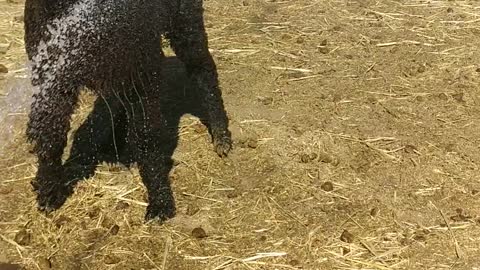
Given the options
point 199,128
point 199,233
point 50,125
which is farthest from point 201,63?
point 50,125

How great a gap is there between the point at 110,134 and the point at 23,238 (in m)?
1.11

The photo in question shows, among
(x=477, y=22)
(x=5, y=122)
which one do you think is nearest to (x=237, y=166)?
(x=5, y=122)

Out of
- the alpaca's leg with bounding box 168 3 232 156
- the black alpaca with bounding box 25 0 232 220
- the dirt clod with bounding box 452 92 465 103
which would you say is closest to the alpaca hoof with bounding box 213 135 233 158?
the alpaca's leg with bounding box 168 3 232 156

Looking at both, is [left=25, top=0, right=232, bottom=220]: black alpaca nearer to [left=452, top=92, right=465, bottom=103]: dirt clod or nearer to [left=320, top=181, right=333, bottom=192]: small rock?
[left=320, top=181, right=333, bottom=192]: small rock

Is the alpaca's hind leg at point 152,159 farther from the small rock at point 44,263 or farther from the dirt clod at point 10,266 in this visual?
the dirt clod at point 10,266

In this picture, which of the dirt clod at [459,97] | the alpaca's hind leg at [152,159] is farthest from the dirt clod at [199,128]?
the dirt clod at [459,97]

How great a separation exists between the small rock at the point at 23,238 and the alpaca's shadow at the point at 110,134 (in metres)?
0.51

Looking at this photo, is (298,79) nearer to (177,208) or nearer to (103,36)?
(177,208)

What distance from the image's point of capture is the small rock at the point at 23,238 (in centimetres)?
381

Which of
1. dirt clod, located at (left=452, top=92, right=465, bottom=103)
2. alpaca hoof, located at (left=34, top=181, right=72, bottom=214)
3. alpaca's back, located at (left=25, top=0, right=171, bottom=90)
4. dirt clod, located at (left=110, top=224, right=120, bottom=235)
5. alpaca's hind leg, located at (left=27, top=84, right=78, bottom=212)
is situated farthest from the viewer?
dirt clod, located at (left=452, top=92, right=465, bottom=103)

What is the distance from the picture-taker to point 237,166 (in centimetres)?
451

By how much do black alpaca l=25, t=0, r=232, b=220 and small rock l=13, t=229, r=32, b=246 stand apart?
214 millimetres

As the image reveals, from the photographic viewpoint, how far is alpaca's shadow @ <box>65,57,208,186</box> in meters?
4.45

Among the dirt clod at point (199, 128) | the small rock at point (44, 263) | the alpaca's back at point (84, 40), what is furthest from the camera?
the dirt clod at point (199, 128)
